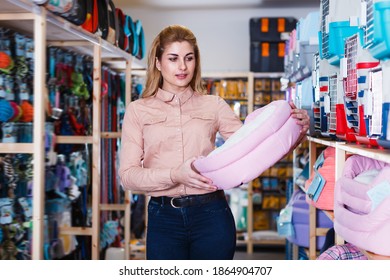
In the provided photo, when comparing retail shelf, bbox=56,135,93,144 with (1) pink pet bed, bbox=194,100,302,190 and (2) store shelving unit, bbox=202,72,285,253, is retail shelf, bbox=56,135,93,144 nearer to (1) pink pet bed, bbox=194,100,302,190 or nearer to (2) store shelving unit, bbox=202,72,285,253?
(1) pink pet bed, bbox=194,100,302,190

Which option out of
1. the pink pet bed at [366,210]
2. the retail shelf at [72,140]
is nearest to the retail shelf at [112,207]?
the retail shelf at [72,140]

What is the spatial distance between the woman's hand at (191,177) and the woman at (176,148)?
0.20ft

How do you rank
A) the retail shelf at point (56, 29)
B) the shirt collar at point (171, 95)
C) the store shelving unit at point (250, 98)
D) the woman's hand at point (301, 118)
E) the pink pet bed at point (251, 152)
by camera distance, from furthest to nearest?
the store shelving unit at point (250, 98), the retail shelf at point (56, 29), the shirt collar at point (171, 95), the woman's hand at point (301, 118), the pink pet bed at point (251, 152)

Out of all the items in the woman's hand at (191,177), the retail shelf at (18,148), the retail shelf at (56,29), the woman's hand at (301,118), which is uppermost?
the retail shelf at (56,29)

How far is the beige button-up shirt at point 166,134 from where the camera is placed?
2271mm

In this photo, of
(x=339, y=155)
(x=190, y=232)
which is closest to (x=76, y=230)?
(x=190, y=232)

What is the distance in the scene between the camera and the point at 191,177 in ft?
6.71

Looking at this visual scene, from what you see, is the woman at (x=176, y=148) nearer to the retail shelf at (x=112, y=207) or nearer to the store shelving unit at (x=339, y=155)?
the store shelving unit at (x=339, y=155)

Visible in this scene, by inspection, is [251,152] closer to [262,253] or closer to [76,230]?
[76,230]

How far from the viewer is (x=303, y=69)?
3.67m

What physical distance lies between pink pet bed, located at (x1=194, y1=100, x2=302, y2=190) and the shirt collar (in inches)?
15.1
